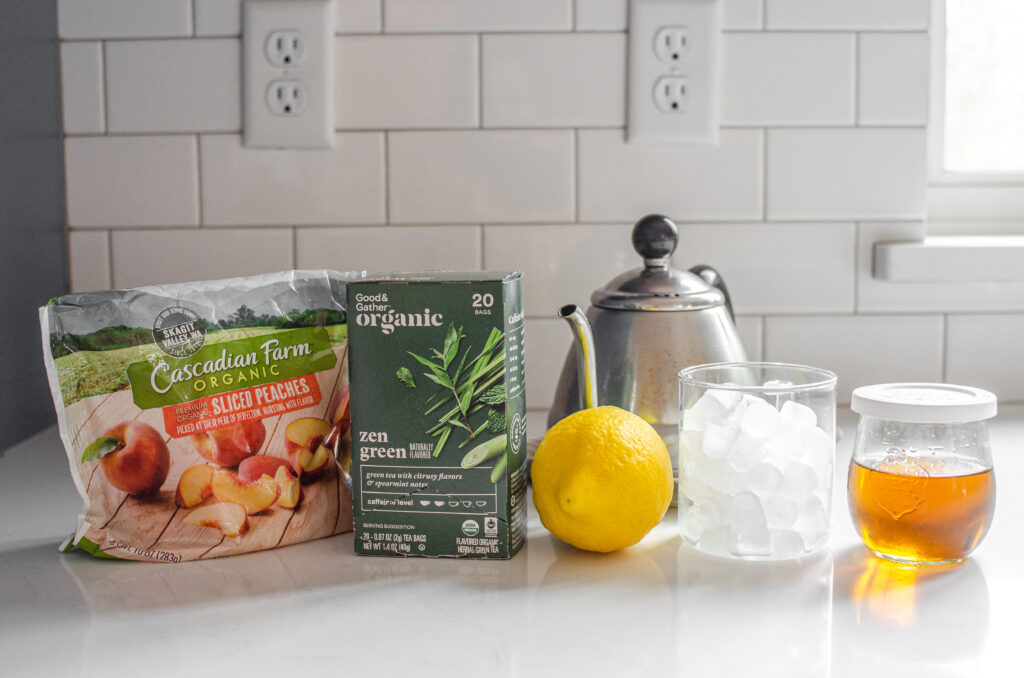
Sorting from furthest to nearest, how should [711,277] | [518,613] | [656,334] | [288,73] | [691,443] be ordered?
[288,73] < [711,277] < [656,334] < [691,443] < [518,613]

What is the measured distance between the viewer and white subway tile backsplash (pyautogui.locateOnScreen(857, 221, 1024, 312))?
1078 millimetres

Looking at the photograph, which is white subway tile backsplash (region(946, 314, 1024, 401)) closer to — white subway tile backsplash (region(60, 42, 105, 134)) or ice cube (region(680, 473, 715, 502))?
ice cube (region(680, 473, 715, 502))

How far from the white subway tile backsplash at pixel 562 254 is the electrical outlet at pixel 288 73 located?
220 millimetres

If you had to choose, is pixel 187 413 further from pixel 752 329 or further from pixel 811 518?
pixel 752 329

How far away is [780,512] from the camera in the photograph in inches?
25.8

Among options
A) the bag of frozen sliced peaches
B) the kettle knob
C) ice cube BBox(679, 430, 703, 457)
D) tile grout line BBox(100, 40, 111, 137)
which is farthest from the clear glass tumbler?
tile grout line BBox(100, 40, 111, 137)

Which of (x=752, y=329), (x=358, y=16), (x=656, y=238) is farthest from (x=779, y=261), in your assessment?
(x=358, y=16)

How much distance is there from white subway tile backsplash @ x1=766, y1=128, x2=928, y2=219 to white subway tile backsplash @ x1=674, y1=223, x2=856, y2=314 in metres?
0.02

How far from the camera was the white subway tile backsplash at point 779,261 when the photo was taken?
107 cm

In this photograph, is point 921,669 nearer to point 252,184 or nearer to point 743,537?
point 743,537

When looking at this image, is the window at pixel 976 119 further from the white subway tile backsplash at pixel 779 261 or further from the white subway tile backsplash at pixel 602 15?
the white subway tile backsplash at pixel 602 15

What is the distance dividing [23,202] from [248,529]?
1.62ft

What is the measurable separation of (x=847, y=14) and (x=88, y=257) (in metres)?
0.88

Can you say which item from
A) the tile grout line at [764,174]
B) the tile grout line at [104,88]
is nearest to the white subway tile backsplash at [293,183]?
the tile grout line at [104,88]
